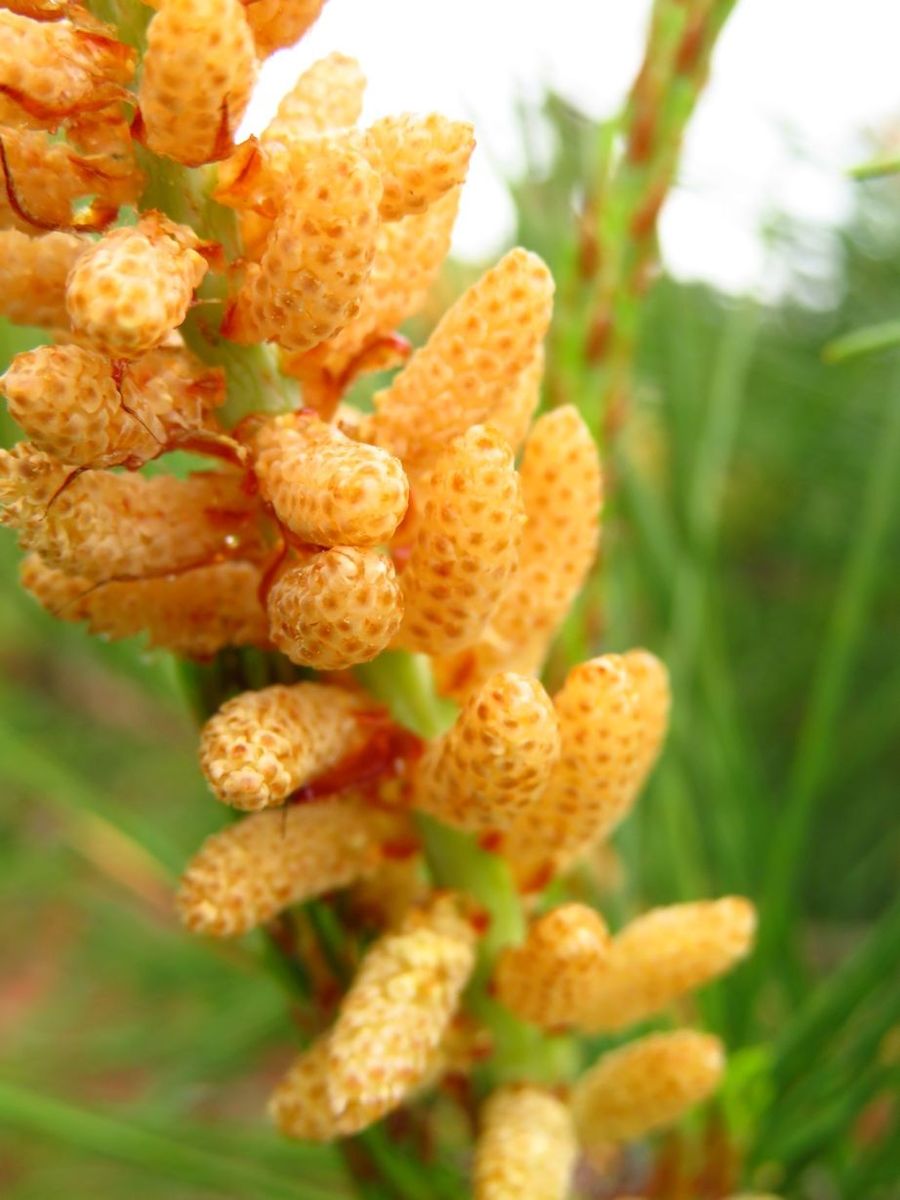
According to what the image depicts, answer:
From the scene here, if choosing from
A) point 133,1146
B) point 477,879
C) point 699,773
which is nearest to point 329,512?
point 477,879

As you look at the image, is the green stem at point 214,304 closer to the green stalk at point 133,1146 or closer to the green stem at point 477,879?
the green stem at point 477,879

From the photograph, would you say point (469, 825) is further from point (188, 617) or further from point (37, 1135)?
point (37, 1135)

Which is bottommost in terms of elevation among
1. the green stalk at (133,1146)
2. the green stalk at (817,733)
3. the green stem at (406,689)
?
the green stalk at (133,1146)

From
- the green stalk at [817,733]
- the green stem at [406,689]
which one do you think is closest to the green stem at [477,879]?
the green stem at [406,689]

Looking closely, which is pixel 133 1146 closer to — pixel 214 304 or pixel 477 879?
pixel 477 879

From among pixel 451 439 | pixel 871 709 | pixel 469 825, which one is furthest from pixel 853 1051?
pixel 871 709

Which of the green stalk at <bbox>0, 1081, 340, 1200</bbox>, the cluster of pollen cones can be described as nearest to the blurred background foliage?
the green stalk at <bbox>0, 1081, 340, 1200</bbox>
